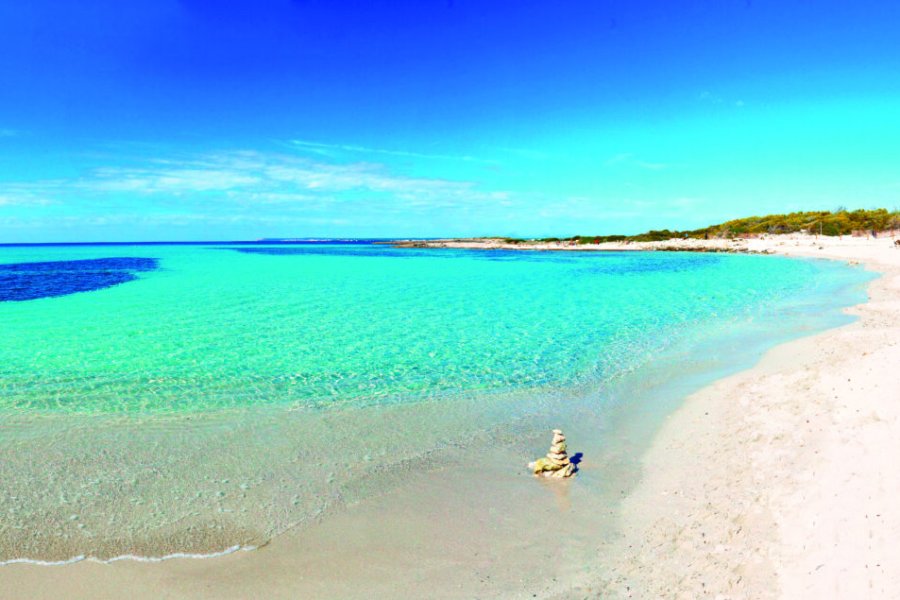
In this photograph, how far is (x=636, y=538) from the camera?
5.16m

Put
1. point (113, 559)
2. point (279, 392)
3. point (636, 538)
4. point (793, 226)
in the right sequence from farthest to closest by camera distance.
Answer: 1. point (793, 226)
2. point (279, 392)
3. point (636, 538)
4. point (113, 559)

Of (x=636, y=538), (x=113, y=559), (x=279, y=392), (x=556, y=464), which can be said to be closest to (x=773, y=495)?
(x=636, y=538)

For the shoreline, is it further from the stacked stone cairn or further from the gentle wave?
the gentle wave

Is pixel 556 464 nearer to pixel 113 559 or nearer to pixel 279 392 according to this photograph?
pixel 113 559

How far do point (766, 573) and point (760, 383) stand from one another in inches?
251

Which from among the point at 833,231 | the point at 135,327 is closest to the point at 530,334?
the point at 135,327

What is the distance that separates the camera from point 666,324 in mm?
16828

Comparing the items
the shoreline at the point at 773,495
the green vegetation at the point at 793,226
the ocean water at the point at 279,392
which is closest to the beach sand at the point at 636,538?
the shoreline at the point at 773,495

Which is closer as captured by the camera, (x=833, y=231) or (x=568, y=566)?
(x=568, y=566)

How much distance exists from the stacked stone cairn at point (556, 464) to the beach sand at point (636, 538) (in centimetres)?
23

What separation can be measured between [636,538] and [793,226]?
330 ft

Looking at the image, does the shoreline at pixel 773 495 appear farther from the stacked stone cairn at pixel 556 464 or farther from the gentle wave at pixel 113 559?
the gentle wave at pixel 113 559

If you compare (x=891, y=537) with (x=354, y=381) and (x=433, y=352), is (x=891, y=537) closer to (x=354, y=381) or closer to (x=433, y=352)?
(x=354, y=381)

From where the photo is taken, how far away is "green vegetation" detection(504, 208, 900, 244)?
244ft
